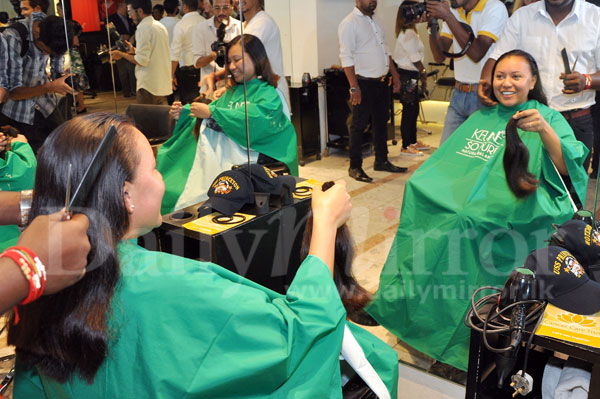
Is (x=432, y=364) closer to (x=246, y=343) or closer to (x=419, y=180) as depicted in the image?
(x=419, y=180)

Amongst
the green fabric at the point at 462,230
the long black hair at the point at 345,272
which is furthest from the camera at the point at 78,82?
→ the long black hair at the point at 345,272

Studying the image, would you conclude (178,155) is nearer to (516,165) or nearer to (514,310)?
(516,165)

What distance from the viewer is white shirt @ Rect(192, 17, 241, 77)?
8.65 ft

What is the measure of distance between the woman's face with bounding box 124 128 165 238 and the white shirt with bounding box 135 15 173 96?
1.64 metres

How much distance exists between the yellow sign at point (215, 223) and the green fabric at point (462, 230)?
73cm

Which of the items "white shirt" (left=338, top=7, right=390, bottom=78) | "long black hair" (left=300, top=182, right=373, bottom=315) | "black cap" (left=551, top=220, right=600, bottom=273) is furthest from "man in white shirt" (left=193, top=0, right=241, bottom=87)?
"black cap" (left=551, top=220, right=600, bottom=273)

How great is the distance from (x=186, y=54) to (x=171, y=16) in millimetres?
186

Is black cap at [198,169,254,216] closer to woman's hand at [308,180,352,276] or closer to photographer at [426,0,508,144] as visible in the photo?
woman's hand at [308,180,352,276]

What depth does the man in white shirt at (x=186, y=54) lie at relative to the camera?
8.50 ft

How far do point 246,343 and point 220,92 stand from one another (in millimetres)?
1998

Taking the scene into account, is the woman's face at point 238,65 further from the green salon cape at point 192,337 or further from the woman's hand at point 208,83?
the green salon cape at point 192,337

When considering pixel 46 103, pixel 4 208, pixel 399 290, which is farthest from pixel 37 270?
pixel 46 103

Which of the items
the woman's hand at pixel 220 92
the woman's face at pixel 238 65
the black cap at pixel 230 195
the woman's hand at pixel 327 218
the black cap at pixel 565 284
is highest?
the woman's face at pixel 238 65

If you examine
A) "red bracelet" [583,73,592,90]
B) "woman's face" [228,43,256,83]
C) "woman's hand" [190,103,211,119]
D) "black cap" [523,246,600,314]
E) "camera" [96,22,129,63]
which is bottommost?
"black cap" [523,246,600,314]
